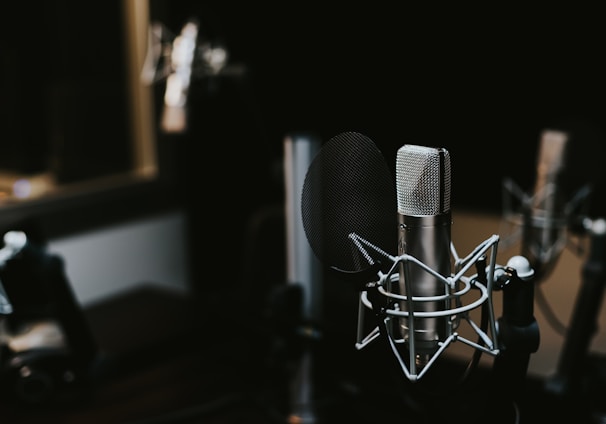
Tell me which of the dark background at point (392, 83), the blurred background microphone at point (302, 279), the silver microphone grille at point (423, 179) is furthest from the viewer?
the dark background at point (392, 83)

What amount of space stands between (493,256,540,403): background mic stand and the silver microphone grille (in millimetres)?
147

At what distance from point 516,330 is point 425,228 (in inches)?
7.5

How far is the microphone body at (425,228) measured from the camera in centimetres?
82

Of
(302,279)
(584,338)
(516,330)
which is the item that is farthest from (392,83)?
(516,330)

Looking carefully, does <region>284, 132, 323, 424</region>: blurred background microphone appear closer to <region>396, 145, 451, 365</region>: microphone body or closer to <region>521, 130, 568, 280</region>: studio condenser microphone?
<region>521, 130, 568, 280</region>: studio condenser microphone

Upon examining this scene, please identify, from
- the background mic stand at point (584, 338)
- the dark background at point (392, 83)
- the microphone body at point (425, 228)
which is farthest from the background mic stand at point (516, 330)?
the dark background at point (392, 83)

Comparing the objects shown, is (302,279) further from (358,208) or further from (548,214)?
(358,208)

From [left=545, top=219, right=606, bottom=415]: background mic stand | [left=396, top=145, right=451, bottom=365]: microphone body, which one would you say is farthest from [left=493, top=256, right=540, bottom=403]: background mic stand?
Answer: [left=545, top=219, right=606, bottom=415]: background mic stand

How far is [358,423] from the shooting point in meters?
1.66

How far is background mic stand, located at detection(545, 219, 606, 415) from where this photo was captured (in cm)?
154

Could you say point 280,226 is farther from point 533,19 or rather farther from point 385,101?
point 533,19

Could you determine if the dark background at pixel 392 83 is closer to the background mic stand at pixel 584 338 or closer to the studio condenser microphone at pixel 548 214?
the studio condenser microphone at pixel 548 214

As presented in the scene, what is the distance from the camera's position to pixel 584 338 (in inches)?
61.3

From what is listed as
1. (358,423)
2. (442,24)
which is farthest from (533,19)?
(358,423)
